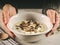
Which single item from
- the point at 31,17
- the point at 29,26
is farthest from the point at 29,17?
the point at 29,26

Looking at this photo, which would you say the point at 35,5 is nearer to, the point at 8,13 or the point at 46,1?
the point at 46,1

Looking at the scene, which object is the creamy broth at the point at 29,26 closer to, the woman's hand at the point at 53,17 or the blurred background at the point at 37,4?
the woman's hand at the point at 53,17

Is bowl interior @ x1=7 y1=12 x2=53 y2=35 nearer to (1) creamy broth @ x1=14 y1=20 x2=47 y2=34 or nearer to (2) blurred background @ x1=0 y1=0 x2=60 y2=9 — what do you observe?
(1) creamy broth @ x1=14 y1=20 x2=47 y2=34

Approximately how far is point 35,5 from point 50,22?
243 millimetres

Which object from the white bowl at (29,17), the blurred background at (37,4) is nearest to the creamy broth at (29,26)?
the white bowl at (29,17)

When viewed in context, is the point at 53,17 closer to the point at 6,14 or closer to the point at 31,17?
the point at 31,17

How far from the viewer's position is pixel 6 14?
122cm

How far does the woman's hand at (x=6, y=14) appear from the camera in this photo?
111 centimetres

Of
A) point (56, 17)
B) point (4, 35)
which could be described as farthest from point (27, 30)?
point (56, 17)

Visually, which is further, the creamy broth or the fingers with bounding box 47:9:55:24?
the fingers with bounding box 47:9:55:24

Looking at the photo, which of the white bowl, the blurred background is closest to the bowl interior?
the white bowl

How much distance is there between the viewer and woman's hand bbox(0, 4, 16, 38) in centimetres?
111

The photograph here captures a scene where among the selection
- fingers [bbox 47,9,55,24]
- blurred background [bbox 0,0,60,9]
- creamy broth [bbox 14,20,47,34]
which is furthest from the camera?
blurred background [bbox 0,0,60,9]

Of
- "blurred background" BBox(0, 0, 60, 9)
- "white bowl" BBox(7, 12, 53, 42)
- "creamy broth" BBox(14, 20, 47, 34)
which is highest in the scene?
"blurred background" BBox(0, 0, 60, 9)
